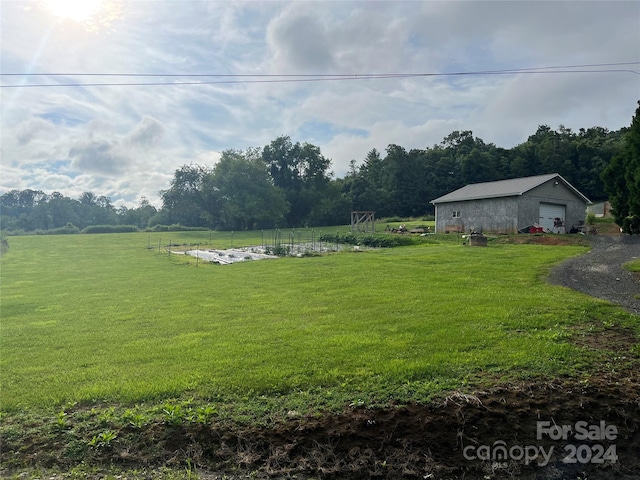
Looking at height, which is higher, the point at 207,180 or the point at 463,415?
the point at 207,180

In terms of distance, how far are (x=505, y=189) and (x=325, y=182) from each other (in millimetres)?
36492

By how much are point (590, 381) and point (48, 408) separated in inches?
221

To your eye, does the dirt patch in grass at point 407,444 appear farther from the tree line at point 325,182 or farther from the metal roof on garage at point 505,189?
the tree line at point 325,182

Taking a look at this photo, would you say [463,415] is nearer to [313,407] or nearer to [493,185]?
[313,407]

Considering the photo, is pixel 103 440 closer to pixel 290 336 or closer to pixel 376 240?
pixel 290 336

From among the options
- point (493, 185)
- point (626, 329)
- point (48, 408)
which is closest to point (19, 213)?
point (493, 185)

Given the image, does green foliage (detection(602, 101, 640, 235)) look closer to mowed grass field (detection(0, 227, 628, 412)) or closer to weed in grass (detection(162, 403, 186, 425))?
mowed grass field (detection(0, 227, 628, 412))

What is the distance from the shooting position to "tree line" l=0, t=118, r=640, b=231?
165 feet

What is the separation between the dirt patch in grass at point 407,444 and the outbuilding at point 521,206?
2424cm

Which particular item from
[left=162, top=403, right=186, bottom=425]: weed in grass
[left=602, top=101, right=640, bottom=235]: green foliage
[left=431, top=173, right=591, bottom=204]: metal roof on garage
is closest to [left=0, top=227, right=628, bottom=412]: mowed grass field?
[left=162, top=403, right=186, bottom=425]: weed in grass

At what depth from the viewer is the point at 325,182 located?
61.9 meters

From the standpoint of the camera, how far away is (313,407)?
3.98 metres

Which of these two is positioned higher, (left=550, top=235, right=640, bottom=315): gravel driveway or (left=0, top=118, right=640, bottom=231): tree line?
(left=0, top=118, right=640, bottom=231): tree line

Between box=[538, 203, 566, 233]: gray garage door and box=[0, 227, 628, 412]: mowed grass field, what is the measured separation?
17.5 m
